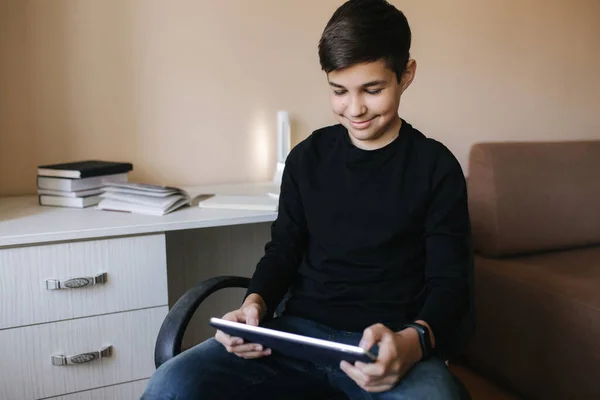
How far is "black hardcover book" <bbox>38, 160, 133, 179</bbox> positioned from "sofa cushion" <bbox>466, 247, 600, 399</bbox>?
3.92 feet

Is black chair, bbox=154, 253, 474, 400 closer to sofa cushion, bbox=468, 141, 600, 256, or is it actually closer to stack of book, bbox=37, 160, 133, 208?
stack of book, bbox=37, 160, 133, 208

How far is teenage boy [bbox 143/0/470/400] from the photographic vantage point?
1048 millimetres

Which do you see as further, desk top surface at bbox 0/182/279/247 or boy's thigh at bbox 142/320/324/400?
desk top surface at bbox 0/182/279/247

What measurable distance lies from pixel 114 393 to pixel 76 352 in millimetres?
141

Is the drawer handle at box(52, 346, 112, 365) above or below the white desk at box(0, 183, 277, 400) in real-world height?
below

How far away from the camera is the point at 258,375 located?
1081 mm

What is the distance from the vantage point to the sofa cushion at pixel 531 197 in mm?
1981

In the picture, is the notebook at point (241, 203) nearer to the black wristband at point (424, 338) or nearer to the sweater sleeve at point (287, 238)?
the sweater sleeve at point (287, 238)

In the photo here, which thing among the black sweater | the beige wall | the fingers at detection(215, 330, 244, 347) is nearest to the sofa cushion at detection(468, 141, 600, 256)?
the beige wall

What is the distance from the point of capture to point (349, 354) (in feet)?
2.78

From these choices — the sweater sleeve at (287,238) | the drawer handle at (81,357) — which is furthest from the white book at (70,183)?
the sweater sleeve at (287,238)

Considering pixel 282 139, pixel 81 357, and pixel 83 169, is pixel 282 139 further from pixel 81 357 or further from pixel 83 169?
pixel 81 357

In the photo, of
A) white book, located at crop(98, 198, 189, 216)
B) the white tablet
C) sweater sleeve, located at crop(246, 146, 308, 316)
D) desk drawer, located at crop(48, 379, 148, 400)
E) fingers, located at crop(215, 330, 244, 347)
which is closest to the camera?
the white tablet

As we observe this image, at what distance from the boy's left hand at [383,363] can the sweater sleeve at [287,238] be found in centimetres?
31
